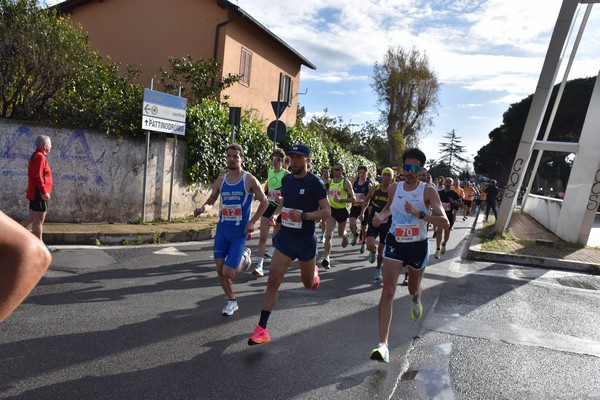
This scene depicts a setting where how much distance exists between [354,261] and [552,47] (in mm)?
9256

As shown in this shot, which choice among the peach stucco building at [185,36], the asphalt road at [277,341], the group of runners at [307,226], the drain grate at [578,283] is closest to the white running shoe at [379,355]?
the group of runners at [307,226]

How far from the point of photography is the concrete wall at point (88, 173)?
10008 millimetres

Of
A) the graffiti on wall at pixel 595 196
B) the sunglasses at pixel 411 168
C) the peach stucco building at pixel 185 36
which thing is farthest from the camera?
the peach stucco building at pixel 185 36

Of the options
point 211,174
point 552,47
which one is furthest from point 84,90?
point 552,47

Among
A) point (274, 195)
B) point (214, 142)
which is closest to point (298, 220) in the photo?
point (274, 195)

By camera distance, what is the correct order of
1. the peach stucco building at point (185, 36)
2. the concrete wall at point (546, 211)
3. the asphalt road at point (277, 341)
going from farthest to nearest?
1. the peach stucco building at point (185, 36)
2. the concrete wall at point (546, 211)
3. the asphalt road at point (277, 341)

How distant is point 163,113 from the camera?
11.9 metres

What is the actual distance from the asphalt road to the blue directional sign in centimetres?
406

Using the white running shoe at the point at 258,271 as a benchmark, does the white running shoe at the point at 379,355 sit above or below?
above

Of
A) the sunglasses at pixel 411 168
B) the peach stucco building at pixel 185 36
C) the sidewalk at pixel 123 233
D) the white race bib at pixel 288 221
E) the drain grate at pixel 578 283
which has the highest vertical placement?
the peach stucco building at pixel 185 36

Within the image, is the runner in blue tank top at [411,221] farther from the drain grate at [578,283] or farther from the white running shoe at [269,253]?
the drain grate at [578,283]

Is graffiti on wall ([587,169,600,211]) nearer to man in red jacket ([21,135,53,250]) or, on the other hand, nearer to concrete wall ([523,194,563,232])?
concrete wall ([523,194,563,232])

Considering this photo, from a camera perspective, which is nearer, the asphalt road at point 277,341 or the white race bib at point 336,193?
the asphalt road at point 277,341

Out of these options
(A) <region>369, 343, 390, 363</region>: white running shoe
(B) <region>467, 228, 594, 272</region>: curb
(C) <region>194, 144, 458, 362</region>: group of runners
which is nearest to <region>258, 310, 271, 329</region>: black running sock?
(C) <region>194, 144, 458, 362</region>: group of runners
